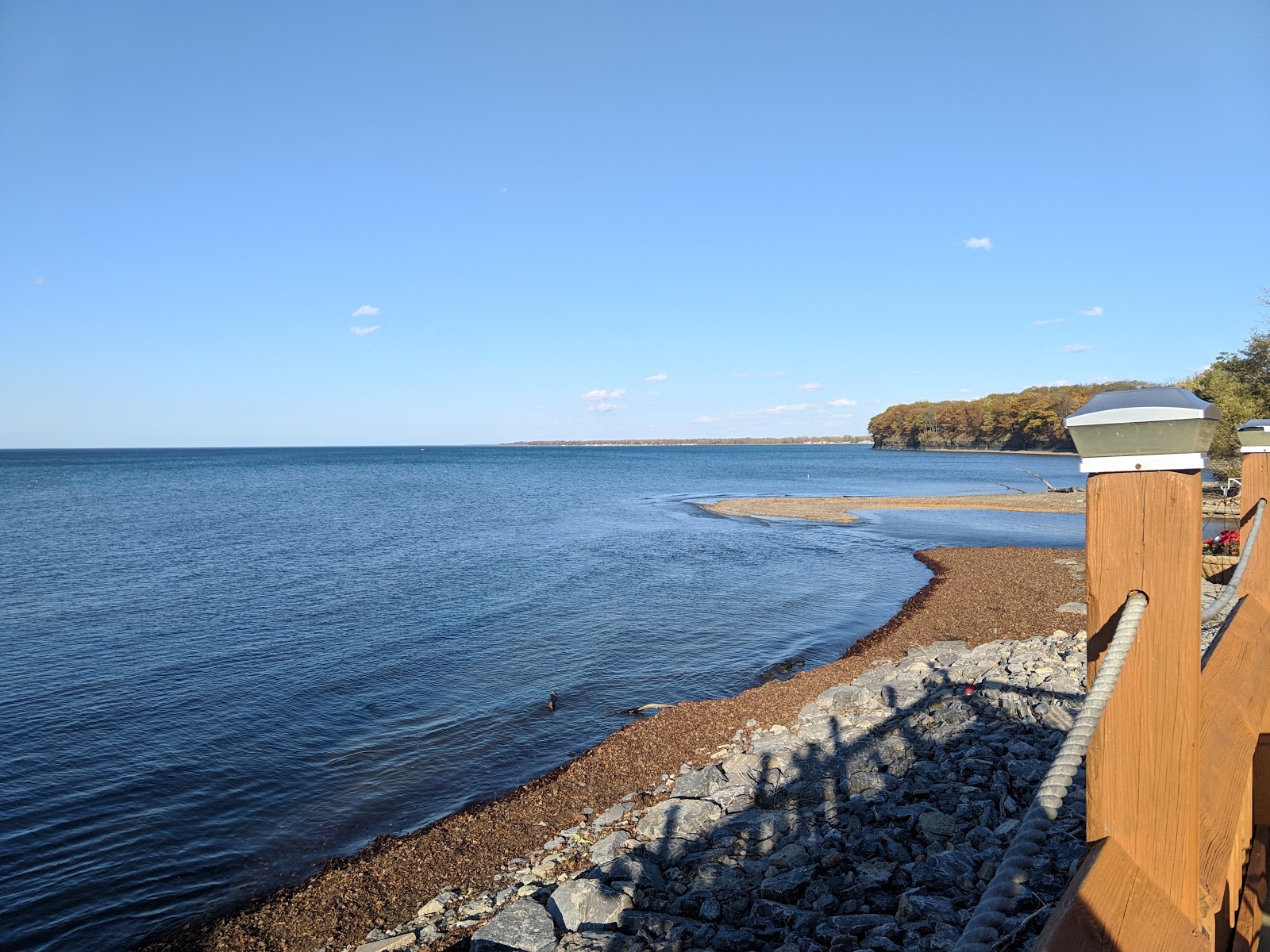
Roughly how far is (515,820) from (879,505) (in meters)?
41.8

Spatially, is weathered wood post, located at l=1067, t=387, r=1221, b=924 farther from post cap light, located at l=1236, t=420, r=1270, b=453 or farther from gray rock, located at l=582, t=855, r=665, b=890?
gray rock, located at l=582, t=855, r=665, b=890

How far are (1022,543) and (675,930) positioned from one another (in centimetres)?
2786

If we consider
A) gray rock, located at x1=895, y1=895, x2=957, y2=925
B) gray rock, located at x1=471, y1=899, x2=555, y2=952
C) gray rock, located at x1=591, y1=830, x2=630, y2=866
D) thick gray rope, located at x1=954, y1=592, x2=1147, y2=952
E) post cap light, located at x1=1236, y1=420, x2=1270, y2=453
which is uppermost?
post cap light, located at x1=1236, y1=420, x2=1270, y2=453

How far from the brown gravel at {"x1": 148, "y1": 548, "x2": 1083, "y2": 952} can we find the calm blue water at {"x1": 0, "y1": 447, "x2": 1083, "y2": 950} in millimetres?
533

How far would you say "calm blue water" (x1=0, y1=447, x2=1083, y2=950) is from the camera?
8.43 meters

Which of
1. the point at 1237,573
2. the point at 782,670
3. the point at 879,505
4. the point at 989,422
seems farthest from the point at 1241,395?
the point at 989,422

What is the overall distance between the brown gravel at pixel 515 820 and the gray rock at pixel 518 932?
159cm

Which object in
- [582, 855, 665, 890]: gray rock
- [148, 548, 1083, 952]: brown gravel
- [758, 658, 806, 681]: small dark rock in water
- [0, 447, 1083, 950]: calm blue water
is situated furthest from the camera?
[758, 658, 806, 681]: small dark rock in water

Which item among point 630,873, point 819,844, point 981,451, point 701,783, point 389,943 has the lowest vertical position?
point 389,943

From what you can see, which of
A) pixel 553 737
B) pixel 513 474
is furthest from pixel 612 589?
pixel 513 474

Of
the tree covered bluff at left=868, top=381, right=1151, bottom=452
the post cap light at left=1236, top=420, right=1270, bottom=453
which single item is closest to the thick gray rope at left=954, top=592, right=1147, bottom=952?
the post cap light at left=1236, top=420, right=1270, bottom=453

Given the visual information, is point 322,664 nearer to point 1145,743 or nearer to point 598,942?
point 598,942

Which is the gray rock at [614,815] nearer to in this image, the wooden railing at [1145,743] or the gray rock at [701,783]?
the gray rock at [701,783]

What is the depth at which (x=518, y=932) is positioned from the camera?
547cm
